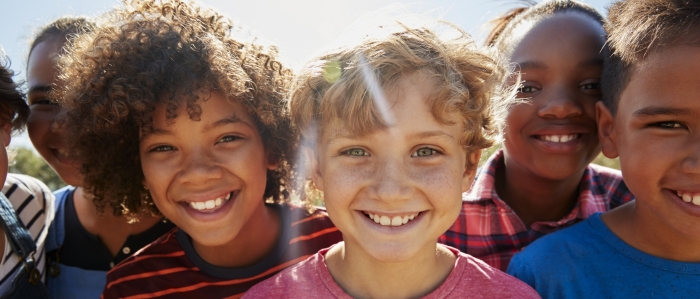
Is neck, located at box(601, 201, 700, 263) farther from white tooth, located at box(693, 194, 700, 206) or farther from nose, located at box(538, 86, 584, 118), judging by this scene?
nose, located at box(538, 86, 584, 118)

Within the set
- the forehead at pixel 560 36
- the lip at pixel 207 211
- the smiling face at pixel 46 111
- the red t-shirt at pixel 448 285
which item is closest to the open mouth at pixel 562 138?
the forehead at pixel 560 36

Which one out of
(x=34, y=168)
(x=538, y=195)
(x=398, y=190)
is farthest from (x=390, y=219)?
(x=34, y=168)

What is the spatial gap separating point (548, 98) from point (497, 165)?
62 cm

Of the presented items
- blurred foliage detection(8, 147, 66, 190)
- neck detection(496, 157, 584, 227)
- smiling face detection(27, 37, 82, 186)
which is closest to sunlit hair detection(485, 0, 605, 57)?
neck detection(496, 157, 584, 227)

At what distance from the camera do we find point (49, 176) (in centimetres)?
1081

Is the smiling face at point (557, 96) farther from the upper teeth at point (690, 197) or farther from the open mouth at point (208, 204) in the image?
the open mouth at point (208, 204)

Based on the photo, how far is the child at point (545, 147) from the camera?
2.50 metres

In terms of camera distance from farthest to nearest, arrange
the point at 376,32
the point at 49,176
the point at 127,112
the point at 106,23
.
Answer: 1. the point at 49,176
2. the point at 106,23
3. the point at 127,112
4. the point at 376,32

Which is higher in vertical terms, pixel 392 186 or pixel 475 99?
pixel 475 99

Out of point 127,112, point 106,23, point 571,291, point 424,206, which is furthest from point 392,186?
point 106,23

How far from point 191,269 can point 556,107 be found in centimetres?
178

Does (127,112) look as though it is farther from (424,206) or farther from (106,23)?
(424,206)

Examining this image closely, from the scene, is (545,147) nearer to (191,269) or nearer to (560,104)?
(560,104)

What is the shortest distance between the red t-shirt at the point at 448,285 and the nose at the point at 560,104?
0.82 meters
